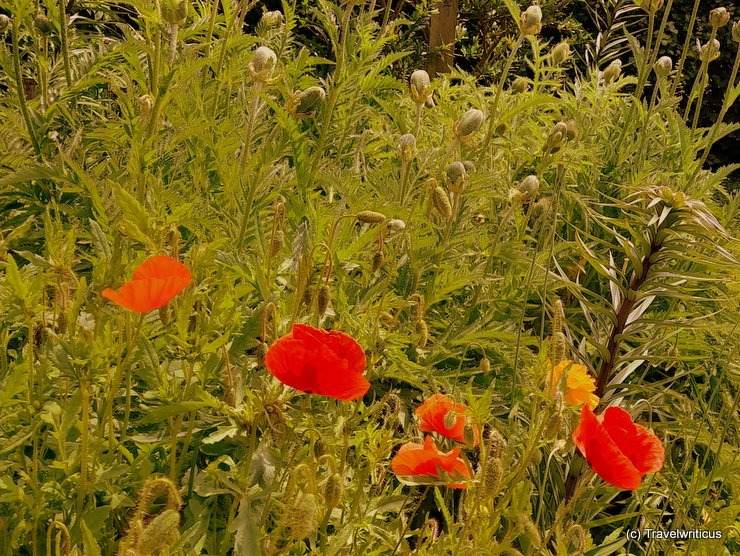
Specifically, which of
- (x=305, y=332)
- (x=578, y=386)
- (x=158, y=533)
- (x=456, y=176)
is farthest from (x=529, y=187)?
(x=158, y=533)

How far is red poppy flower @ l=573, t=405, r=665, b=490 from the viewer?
95cm

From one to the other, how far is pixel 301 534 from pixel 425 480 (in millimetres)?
255

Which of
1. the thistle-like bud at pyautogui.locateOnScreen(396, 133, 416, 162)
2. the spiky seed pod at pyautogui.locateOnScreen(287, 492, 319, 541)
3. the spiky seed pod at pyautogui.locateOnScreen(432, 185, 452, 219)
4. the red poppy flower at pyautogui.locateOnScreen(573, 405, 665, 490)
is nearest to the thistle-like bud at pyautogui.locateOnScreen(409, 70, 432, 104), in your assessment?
the thistle-like bud at pyautogui.locateOnScreen(396, 133, 416, 162)

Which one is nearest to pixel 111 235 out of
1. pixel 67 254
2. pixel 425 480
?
pixel 67 254

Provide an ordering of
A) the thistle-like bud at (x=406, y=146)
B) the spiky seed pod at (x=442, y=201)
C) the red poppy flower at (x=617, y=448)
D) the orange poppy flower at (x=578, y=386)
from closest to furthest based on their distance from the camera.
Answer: the red poppy flower at (x=617, y=448) < the orange poppy flower at (x=578, y=386) < the spiky seed pod at (x=442, y=201) < the thistle-like bud at (x=406, y=146)

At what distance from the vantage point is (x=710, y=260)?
148 cm

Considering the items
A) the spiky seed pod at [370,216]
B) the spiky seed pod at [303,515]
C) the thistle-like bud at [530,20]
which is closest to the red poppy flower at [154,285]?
the spiky seed pod at [303,515]

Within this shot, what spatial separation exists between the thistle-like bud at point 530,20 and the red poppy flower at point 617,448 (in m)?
0.92

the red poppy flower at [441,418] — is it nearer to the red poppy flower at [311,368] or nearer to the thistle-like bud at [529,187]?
the red poppy flower at [311,368]

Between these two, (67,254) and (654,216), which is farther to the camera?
(654,216)

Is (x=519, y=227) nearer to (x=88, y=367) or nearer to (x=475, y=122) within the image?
(x=475, y=122)

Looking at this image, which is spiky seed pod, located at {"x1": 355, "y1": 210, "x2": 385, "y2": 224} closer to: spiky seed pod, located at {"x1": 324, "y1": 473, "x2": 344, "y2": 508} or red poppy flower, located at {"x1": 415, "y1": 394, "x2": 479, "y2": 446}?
red poppy flower, located at {"x1": 415, "y1": 394, "x2": 479, "y2": 446}

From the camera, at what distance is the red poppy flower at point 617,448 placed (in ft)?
3.11

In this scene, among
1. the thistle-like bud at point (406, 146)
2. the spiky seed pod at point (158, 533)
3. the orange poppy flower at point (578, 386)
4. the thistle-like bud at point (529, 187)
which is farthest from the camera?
the thistle-like bud at point (529, 187)
